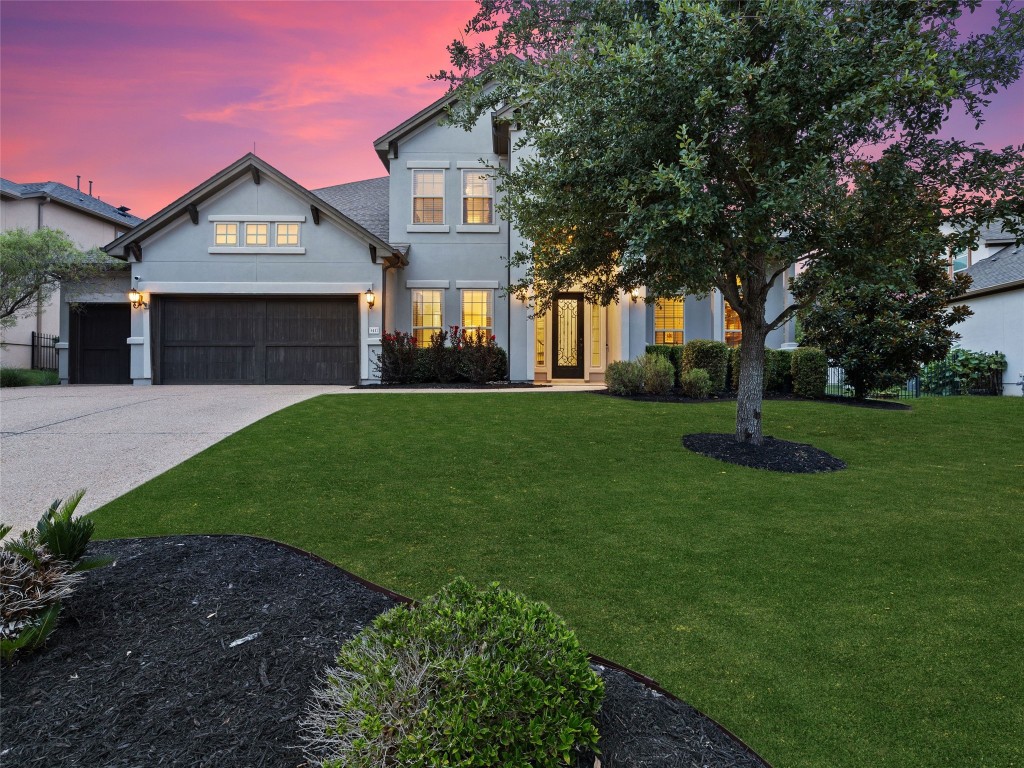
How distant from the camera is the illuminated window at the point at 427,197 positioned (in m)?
16.6

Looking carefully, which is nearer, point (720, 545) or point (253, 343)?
point (720, 545)

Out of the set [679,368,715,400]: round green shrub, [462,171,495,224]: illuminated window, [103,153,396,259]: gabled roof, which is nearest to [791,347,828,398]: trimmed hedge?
[679,368,715,400]: round green shrub

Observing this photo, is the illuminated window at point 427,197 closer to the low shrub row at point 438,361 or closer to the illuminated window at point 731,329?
the low shrub row at point 438,361

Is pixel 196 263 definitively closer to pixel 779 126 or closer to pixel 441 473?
pixel 441 473

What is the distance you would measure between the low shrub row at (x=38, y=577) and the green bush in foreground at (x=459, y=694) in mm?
1373

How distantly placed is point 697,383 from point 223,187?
13.6 meters

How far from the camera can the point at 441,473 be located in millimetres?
6289

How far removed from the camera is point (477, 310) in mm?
16359

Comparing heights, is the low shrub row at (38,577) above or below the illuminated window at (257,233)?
below

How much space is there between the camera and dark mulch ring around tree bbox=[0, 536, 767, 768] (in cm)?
201

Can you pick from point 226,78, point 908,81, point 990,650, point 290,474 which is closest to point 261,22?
point 226,78

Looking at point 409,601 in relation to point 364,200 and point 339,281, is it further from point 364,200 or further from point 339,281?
point 364,200

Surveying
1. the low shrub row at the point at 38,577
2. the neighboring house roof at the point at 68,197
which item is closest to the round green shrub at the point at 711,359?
the low shrub row at the point at 38,577

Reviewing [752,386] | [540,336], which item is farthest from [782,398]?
[540,336]
